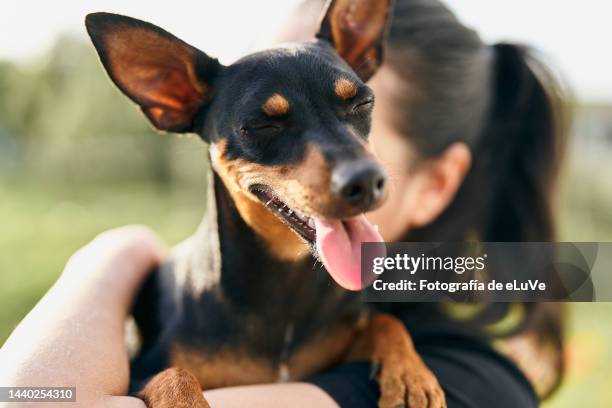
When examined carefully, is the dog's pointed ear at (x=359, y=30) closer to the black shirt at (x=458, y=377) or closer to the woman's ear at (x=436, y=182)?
the woman's ear at (x=436, y=182)

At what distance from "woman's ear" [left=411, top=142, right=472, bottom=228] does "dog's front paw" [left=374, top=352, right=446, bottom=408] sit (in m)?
0.85

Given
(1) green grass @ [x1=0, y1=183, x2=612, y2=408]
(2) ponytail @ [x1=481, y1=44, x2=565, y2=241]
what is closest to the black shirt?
(2) ponytail @ [x1=481, y1=44, x2=565, y2=241]

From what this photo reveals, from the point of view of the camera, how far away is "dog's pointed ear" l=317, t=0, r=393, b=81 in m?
2.38

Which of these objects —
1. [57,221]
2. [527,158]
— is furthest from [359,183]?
[57,221]

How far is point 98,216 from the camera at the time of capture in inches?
436

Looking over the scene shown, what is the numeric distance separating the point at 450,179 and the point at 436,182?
0.06m

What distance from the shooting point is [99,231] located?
9.22 metres

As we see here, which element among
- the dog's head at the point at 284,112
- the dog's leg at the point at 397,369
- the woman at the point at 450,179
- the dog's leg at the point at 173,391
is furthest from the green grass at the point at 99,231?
the dog's leg at the point at 173,391

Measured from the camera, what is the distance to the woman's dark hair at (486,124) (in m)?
2.88

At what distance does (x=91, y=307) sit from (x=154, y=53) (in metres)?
0.83

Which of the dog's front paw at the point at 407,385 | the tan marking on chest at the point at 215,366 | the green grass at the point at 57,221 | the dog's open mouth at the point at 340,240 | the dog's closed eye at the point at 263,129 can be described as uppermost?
the dog's closed eye at the point at 263,129

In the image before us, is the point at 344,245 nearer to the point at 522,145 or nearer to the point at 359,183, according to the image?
the point at 359,183

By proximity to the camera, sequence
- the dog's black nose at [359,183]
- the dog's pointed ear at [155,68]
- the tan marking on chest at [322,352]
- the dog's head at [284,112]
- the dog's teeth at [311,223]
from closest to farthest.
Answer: the dog's black nose at [359,183] < the dog's head at [284,112] < the dog's teeth at [311,223] < the dog's pointed ear at [155,68] < the tan marking on chest at [322,352]

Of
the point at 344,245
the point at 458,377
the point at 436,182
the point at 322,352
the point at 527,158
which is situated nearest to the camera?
the point at 344,245
